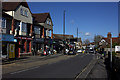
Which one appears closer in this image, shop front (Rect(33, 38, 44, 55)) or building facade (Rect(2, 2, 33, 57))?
building facade (Rect(2, 2, 33, 57))

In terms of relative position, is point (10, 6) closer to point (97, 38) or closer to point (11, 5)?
point (11, 5)

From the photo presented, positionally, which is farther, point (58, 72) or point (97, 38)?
point (97, 38)

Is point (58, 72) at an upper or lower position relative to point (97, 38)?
lower

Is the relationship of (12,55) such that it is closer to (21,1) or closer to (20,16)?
(20,16)

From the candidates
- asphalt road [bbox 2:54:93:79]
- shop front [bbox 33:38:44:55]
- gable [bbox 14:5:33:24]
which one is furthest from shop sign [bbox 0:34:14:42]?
asphalt road [bbox 2:54:93:79]

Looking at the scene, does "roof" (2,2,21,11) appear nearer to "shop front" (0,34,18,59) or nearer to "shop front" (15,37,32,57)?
"shop front" (15,37,32,57)

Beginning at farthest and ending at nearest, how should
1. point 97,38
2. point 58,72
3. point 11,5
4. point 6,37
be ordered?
point 97,38 → point 11,5 → point 6,37 → point 58,72

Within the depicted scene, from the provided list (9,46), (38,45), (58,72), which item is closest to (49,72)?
(58,72)

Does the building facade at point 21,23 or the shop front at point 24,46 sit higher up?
the building facade at point 21,23

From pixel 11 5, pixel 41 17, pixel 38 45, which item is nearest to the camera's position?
pixel 11 5

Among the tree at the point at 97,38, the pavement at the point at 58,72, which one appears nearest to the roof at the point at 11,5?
the pavement at the point at 58,72

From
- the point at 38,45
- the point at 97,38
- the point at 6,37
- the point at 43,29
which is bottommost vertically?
the point at 38,45

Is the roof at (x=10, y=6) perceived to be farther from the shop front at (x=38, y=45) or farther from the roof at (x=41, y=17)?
the roof at (x=41, y=17)

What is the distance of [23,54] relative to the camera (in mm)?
29109
